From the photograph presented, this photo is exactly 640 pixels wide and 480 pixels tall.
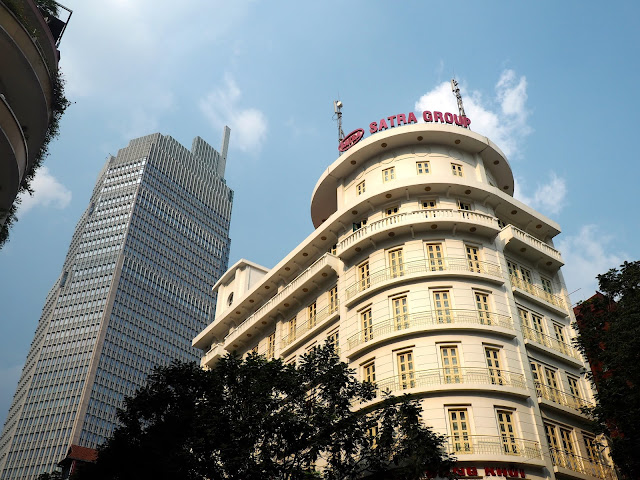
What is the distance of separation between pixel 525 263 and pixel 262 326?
17192 mm

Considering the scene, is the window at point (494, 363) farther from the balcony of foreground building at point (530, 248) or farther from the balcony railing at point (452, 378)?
the balcony of foreground building at point (530, 248)

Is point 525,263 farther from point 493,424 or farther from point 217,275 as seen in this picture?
point 217,275

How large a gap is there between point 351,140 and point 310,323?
1237cm

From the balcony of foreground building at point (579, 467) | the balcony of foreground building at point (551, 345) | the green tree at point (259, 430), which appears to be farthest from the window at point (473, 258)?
the balcony of foreground building at point (579, 467)

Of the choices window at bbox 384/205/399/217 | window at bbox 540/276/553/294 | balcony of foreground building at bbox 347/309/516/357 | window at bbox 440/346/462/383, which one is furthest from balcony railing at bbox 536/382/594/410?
window at bbox 384/205/399/217

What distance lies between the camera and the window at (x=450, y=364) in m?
26.5

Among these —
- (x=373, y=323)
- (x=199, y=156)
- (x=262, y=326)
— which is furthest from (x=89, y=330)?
(x=373, y=323)

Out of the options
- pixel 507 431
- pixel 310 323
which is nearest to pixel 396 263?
pixel 310 323

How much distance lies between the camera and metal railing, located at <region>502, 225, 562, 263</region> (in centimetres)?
3269

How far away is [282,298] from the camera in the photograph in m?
37.7

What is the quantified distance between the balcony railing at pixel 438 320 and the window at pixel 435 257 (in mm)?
2723

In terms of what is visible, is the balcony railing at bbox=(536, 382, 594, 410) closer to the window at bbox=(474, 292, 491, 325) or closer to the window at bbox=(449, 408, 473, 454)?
the window at bbox=(474, 292, 491, 325)

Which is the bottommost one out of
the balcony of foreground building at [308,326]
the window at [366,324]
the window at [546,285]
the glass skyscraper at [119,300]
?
the window at [366,324]

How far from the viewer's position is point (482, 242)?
32.3 meters
